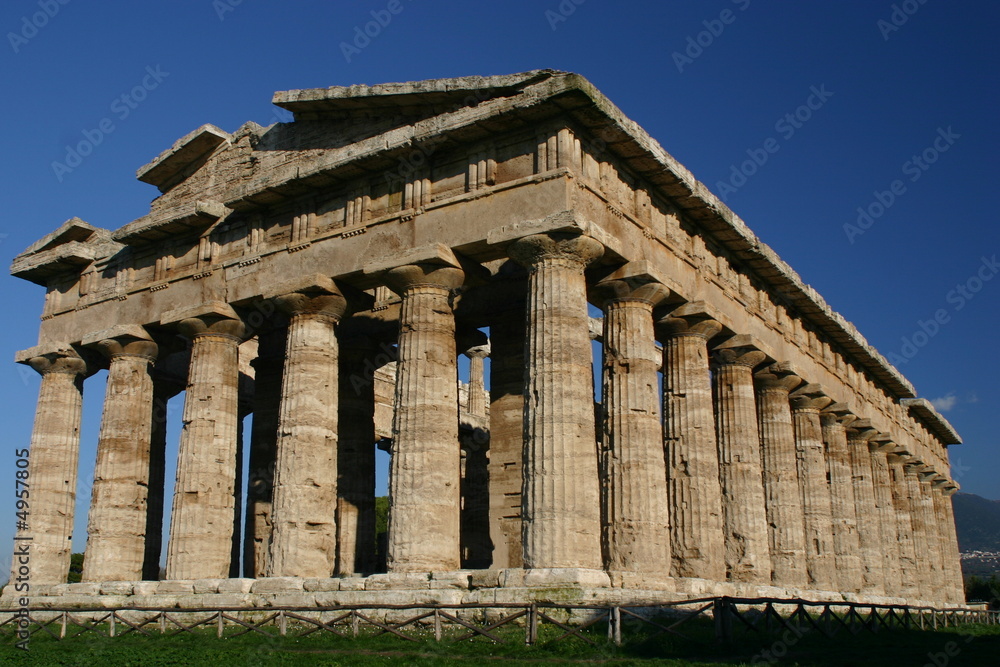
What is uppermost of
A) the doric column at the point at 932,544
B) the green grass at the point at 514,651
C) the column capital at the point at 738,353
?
the column capital at the point at 738,353

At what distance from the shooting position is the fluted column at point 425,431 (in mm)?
19609

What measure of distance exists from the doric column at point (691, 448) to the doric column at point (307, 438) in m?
7.65

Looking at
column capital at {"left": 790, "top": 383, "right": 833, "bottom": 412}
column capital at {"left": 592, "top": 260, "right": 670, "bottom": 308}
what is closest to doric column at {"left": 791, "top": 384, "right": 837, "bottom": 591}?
column capital at {"left": 790, "top": 383, "right": 833, "bottom": 412}

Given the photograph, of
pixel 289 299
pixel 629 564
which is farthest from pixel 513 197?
pixel 629 564

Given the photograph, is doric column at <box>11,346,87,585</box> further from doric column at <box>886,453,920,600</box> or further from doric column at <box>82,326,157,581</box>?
doric column at <box>886,453,920,600</box>

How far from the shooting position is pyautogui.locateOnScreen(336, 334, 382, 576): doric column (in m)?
27.4

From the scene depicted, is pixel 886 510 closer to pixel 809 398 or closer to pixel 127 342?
pixel 809 398

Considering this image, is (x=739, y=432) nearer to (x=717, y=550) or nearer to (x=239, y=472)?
(x=717, y=550)

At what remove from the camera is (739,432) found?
2598 cm

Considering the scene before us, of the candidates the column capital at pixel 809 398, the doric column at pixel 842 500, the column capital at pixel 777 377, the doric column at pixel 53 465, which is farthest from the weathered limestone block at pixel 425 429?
the doric column at pixel 842 500

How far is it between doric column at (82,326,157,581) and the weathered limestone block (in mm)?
8349

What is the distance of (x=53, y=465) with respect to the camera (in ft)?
88.2

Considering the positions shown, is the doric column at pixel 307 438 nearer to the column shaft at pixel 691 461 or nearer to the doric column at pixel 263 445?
the doric column at pixel 263 445

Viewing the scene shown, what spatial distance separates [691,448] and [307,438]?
862 centimetres
